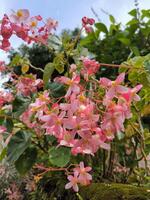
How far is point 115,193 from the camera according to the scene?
4.99ft

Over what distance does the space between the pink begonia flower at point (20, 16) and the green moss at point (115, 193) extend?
27.1 inches

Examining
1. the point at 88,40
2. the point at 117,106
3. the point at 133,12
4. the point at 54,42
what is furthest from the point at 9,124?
the point at 133,12

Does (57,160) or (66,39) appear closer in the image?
(57,160)

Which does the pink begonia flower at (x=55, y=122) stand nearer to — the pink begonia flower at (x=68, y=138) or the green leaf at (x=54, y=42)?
the pink begonia flower at (x=68, y=138)

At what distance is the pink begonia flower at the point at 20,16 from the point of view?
121 centimetres

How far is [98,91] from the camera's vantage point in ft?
A: 4.15

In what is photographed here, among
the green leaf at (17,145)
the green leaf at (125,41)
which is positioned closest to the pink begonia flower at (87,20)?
the green leaf at (17,145)

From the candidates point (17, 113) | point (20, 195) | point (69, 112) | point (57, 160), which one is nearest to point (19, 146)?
point (17, 113)

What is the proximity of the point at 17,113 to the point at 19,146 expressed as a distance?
12 cm

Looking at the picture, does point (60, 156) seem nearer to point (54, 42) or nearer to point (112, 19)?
point (54, 42)

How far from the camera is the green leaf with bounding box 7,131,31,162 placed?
1.49 metres

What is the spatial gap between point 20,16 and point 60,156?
1.46 feet

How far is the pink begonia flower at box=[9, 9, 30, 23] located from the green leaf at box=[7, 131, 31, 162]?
0.46m

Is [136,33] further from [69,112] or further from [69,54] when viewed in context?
[69,112]
